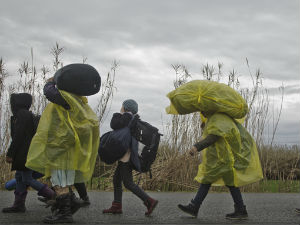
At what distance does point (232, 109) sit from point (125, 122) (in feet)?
3.66

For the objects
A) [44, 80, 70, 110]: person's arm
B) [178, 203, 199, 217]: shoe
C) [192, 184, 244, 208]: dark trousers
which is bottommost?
[178, 203, 199, 217]: shoe

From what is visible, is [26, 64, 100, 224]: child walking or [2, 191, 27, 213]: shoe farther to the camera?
[2, 191, 27, 213]: shoe

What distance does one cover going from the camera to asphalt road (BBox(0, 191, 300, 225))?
4023mm

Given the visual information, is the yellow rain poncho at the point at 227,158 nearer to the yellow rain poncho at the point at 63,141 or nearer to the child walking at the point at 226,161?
the child walking at the point at 226,161

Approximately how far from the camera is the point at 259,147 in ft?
25.6

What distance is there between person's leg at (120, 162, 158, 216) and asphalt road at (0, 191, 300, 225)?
0.12 metres

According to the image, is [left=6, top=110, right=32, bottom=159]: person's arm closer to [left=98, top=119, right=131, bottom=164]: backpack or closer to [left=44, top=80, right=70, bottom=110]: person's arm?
[left=44, top=80, right=70, bottom=110]: person's arm

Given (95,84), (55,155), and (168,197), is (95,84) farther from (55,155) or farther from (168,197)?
(168,197)

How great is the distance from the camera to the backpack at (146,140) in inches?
176

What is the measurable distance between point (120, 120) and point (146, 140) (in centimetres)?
35

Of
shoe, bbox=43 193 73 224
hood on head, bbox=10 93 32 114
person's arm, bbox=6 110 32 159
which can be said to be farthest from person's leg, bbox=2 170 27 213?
shoe, bbox=43 193 73 224

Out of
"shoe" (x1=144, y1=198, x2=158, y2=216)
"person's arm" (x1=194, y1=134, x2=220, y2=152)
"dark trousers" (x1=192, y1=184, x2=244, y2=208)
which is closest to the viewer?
"person's arm" (x1=194, y1=134, x2=220, y2=152)

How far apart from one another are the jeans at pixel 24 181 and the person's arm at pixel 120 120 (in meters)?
0.99

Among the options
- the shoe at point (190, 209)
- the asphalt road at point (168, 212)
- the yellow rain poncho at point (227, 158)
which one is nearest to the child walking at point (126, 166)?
the asphalt road at point (168, 212)
